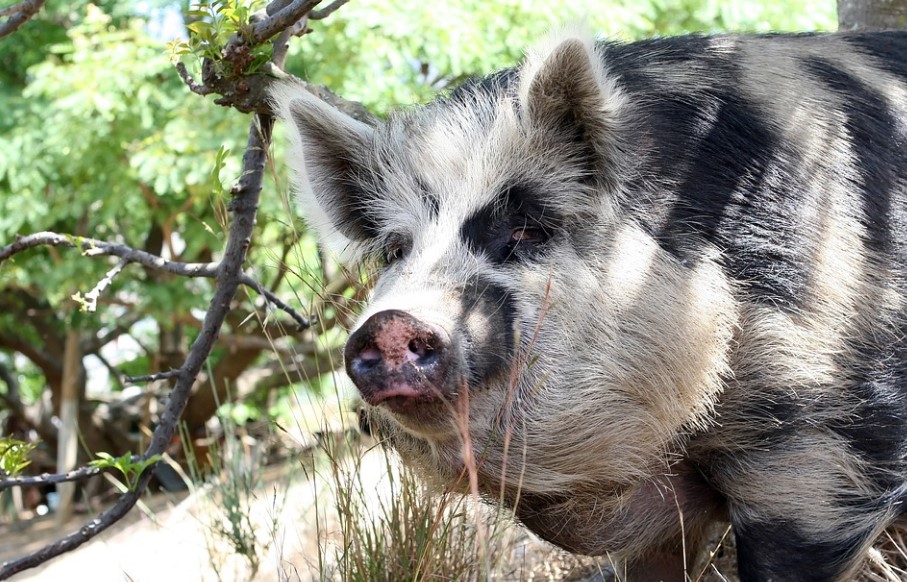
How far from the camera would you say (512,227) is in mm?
2770

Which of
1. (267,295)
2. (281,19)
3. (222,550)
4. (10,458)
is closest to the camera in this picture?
(281,19)

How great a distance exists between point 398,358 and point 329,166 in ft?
4.05

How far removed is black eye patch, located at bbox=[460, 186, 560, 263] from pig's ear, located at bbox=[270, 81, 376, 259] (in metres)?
0.53

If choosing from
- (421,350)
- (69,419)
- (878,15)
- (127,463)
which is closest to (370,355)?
(421,350)

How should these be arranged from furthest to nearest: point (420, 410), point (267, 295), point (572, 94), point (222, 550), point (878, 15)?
point (222, 550) → point (878, 15) → point (267, 295) → point (572, 94) → point (420, 410)

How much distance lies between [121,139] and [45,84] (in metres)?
0.82

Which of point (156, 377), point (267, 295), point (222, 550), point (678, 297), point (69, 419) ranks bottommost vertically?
point (69, 419)

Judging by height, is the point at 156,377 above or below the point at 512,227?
below

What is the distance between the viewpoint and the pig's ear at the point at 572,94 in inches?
105

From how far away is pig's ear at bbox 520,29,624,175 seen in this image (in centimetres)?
266

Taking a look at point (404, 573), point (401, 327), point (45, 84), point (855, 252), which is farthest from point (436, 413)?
point (45, 84)

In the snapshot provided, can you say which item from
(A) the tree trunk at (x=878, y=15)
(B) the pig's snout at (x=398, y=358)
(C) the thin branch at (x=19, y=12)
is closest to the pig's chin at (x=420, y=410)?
(B) the pig's snout at (x=398, y=358)

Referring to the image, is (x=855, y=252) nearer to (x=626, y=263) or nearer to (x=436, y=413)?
(x=626, y=263)

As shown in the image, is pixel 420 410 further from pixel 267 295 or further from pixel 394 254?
pixel 267 295
